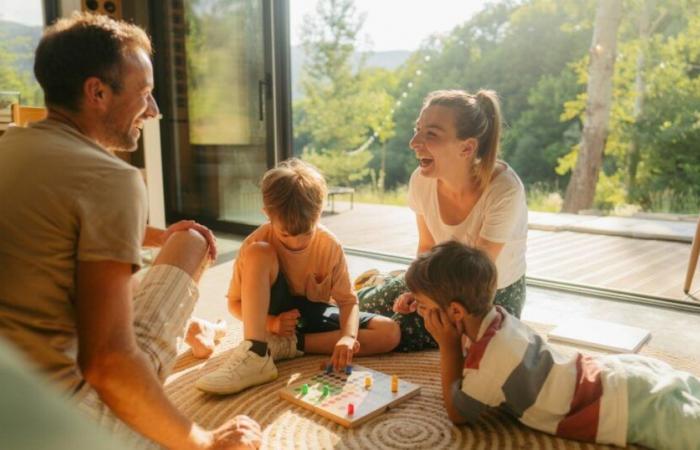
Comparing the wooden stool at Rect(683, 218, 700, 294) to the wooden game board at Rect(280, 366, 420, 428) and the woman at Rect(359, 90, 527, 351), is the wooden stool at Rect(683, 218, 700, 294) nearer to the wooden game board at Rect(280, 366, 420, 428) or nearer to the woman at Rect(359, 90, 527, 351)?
the woman at Rect(359, 90, 527, 351)

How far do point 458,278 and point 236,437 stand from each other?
57cm

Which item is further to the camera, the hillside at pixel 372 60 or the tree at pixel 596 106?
the hillside at pixel 372 60

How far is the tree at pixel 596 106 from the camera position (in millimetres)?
5703

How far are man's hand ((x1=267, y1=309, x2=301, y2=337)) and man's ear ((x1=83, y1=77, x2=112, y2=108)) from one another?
89 centimetres

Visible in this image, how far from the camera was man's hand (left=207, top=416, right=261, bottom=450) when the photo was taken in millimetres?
981

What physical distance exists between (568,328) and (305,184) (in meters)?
1.06

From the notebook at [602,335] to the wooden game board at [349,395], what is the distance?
651 mm

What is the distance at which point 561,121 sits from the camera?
741cm

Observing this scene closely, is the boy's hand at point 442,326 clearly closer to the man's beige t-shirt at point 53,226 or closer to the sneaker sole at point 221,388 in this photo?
the sneaker sole at point 221,388

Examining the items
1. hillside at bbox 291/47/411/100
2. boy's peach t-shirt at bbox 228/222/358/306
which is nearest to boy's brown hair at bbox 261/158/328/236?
boy's peach t-shirt at bbox 228/222/358/306

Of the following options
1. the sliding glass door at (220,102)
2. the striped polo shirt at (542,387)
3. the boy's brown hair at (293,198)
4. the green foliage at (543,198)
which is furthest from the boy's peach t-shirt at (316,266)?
the green foliage at (543,198)

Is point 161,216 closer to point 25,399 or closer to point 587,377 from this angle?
point 587,377

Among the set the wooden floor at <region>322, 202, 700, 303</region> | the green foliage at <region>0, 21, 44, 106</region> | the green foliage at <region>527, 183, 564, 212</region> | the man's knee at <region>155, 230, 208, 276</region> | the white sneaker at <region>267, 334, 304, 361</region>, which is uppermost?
the green foliage at <region>0, 21, 44, 106</region>

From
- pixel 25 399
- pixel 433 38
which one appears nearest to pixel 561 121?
pixel 433 38
